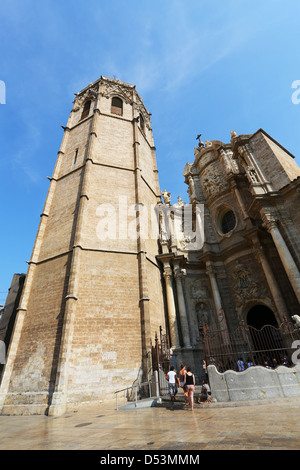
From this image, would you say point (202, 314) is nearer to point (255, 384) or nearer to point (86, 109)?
point (255, 384)

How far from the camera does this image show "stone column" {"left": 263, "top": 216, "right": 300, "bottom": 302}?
1030 cm

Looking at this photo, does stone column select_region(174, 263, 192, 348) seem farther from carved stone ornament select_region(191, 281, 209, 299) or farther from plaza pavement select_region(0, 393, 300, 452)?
plaza pavement select_region(0, 393, 300, 452)

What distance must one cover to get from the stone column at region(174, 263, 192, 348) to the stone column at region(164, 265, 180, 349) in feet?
1.34

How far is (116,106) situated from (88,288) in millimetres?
18323

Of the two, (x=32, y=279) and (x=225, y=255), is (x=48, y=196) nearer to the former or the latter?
(x=32, y=279)

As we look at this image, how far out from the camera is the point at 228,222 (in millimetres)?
17641

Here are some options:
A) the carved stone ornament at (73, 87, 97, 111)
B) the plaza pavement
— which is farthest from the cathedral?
the plaza pavement

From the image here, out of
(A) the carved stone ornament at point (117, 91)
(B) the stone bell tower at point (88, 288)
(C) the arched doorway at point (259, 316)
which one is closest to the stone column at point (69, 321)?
(B) the stone bell tower at point (88, 288)

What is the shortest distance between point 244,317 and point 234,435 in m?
11.1

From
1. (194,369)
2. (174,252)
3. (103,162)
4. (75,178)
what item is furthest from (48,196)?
(194,369)

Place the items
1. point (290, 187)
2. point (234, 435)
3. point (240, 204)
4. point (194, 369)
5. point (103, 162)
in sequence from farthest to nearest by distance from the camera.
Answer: point (103, 162)
point (240, 204)
point (194, 369)
point (290, 187)
point (234, 435)

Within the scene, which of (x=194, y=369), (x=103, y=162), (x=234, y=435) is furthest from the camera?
(x=103, y=162)

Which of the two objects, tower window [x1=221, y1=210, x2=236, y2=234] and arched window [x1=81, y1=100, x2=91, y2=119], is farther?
arched window [x1=81, y1=100, x2=91, y2=119]

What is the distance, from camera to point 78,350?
10.2 meters
